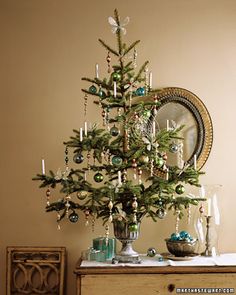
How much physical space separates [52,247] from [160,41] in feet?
4.64

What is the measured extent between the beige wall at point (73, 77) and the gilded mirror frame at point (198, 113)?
6 centimetres

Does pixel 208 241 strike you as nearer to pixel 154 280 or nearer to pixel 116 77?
pixel 154 280

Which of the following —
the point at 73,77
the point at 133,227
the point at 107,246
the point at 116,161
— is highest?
the point at 73,77

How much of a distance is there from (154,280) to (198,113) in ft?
3.62

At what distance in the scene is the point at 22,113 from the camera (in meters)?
3.18

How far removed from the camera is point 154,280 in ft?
8.36

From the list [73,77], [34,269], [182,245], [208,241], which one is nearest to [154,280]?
[182,245]

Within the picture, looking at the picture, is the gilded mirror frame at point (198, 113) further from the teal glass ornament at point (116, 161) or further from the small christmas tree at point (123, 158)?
the teal glass ornament at point (116, 161)

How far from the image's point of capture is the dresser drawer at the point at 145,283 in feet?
8.29

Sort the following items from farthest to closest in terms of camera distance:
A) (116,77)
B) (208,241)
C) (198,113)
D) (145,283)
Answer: (198,113)
(208,241)
(116,77)
(145,283)

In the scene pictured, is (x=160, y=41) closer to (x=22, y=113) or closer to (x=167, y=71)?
(x=167, y=71)

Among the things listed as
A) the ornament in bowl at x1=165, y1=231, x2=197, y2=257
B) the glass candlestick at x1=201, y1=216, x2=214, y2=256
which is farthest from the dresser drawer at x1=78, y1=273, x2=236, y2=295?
the glass candlestick at x1=201, y1=216, x2=214, y2=256

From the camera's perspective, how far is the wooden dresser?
8.29 ft

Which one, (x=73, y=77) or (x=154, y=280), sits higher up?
(x=73, y=77)
